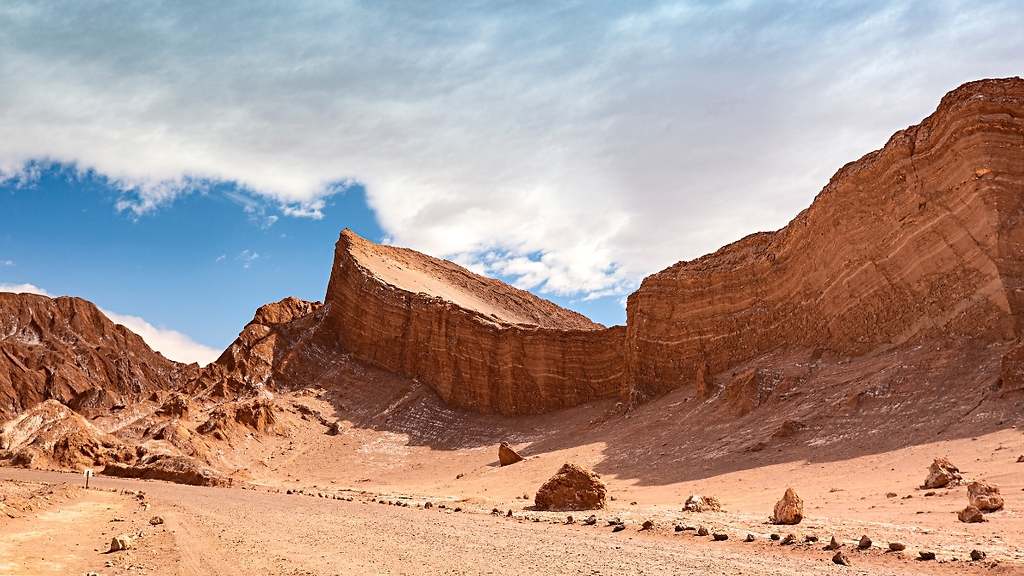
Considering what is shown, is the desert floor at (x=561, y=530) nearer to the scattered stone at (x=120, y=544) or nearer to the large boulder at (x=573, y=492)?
the scattered stone at (x=120, y=544)

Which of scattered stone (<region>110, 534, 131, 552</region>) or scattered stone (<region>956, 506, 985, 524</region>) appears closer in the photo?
scattered stone (<region>110, 534, 131, 552</region>)

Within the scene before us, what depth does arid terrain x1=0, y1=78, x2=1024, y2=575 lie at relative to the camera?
11727mm

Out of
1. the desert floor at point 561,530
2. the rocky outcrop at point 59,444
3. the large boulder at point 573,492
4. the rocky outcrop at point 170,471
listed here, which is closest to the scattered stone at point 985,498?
the desert floor at point 561,530

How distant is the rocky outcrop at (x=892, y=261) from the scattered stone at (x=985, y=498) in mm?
9398

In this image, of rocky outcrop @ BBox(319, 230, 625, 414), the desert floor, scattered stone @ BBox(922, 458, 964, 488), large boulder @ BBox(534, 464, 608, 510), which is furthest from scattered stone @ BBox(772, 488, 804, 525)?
rocky outcrop @ BBox(319, 230, 625, 414)

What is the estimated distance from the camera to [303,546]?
40.0ft

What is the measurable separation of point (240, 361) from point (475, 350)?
15748 millimetres

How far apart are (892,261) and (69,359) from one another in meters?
83.7

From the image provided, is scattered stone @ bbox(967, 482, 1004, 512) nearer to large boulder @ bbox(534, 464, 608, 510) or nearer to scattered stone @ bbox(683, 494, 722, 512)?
scattered stone @ bbox(683, 494, 722, 512)

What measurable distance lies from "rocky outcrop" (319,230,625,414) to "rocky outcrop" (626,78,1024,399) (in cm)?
890

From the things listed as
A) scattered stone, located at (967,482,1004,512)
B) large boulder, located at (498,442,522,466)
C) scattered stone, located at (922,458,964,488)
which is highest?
large boulder, located at (498,442,522,466)

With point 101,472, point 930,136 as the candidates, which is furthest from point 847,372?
point 101,472

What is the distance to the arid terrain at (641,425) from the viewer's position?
38.5 feet

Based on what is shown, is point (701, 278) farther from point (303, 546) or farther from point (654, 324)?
point (303, 546)
